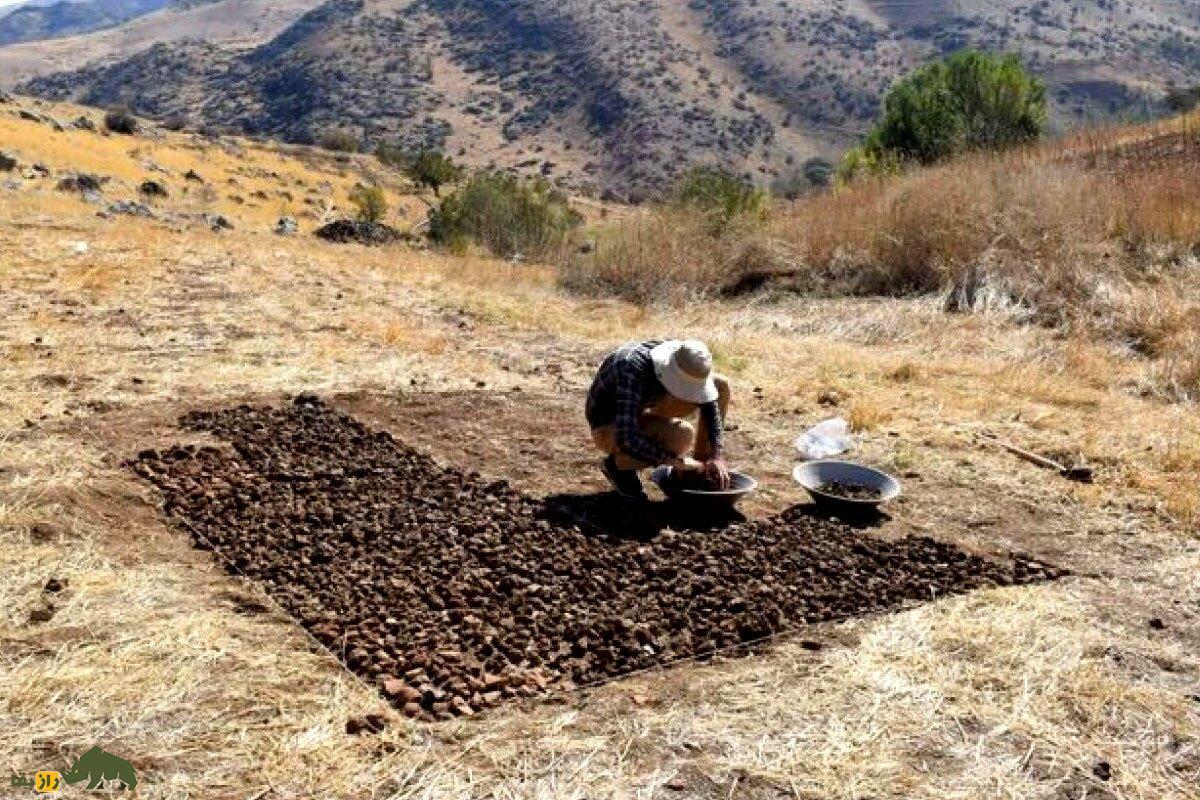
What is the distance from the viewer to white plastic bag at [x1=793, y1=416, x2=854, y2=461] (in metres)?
6.89

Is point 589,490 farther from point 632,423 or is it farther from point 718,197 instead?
point 718,197

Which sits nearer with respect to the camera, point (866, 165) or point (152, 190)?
point (866, 165)

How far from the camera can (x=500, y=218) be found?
69.5 feet

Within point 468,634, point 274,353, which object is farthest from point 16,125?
point 468,634

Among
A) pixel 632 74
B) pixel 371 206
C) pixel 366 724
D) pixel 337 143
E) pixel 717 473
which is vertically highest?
pixel 632 74

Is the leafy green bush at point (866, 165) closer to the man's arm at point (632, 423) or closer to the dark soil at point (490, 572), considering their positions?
the man's arm at point (632, 423)

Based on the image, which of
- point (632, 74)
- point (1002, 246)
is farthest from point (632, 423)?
point (632, 74)

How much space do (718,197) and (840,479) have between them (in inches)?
390

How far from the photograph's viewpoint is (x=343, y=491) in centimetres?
564

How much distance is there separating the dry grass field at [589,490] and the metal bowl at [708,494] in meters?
0.36

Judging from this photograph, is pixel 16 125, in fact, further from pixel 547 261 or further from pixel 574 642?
pixel 574 642

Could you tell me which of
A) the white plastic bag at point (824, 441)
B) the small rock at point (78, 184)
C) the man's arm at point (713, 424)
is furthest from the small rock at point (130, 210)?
the man's arm at point (713, 424)

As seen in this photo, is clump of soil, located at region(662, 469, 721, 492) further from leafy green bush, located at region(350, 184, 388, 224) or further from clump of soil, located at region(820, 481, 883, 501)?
leafy green bush, located at region(350, 184, 388, 224)
